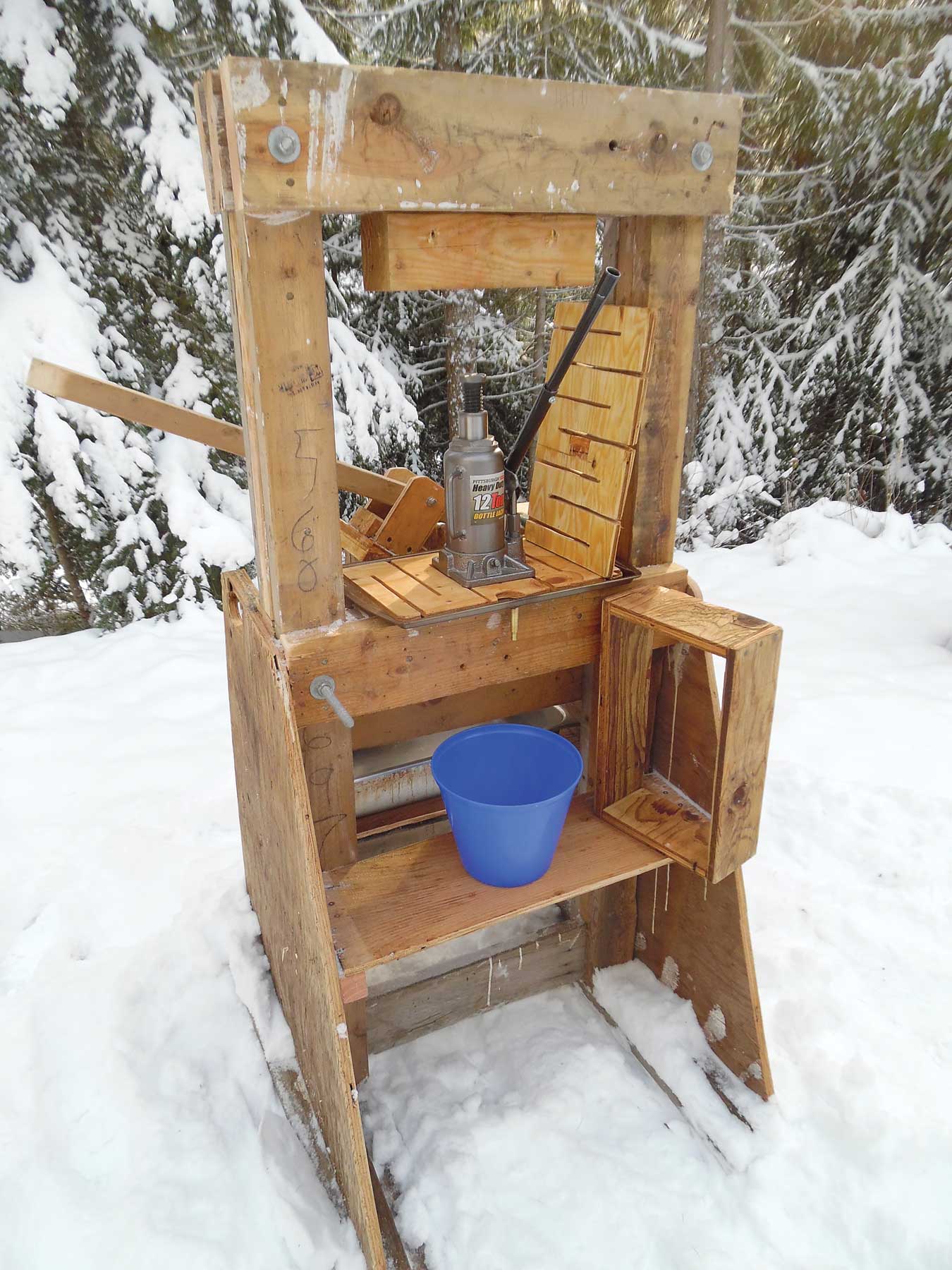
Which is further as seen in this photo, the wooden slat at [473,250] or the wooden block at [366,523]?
the wooden block at [366,523]

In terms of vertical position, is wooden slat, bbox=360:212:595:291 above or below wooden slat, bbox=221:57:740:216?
below

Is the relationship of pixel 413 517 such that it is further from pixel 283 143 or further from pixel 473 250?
pixel 283 143

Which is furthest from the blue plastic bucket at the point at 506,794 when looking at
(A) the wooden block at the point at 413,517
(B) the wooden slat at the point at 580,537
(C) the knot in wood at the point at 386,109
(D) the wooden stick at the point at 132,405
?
(C) the knot in wood at the point at 386,109

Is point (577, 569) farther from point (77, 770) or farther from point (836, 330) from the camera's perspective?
point (836, 330)

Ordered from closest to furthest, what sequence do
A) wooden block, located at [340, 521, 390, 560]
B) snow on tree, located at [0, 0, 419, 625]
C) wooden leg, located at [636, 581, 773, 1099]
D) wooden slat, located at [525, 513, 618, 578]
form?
1. wooden slat, located at [525, 513, 618, 578]
2. wooden leg, located at [636, 581, 773, 1099]
3. wooden block, located at [340, 521, 390, 560]
4. snow on tree, located at [0, 0, 419, 625]

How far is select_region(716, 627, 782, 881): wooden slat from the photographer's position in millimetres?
1563

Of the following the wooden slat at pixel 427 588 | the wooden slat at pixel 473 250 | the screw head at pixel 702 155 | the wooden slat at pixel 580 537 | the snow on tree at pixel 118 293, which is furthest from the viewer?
the snow on tree at pixel 118 293

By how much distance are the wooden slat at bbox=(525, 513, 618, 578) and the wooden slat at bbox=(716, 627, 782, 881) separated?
14.5 inches

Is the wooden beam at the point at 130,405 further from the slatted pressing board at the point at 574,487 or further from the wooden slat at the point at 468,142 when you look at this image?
the wooden slat at the point at 468,142

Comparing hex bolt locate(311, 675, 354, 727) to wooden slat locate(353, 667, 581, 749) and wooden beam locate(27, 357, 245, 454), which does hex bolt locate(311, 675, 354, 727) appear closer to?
wooden slat locate(353, 667, 581, 749)

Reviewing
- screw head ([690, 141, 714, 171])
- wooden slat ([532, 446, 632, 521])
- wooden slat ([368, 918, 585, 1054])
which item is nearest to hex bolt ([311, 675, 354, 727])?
wooden slat ([532, 446, 632, 521])

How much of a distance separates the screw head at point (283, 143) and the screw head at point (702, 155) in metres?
0.75

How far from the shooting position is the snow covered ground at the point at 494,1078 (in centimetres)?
168

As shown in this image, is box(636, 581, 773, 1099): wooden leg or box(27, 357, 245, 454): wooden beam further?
box(636, 581, 773, 1099): wooden leg
